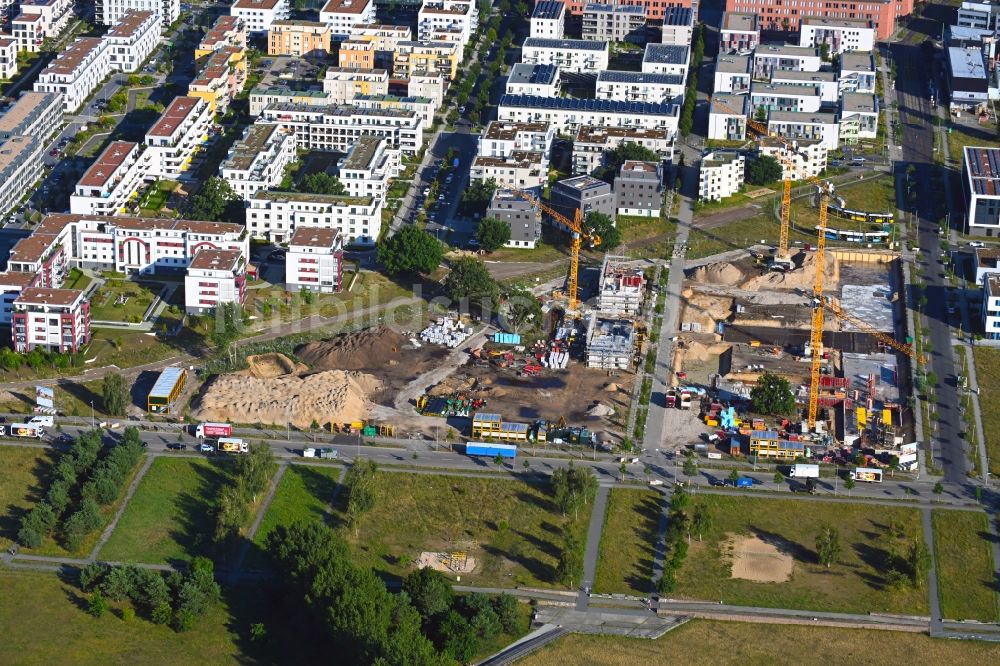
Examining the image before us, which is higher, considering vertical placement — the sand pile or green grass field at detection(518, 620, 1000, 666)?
the sand pile

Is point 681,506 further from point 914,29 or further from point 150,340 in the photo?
point 914,29

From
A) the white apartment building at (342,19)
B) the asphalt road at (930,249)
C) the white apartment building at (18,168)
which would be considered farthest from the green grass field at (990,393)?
the white apartment building at (342,19)

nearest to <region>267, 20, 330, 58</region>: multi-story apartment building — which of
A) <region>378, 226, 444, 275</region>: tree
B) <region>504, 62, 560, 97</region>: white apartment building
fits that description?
<region>504, 62, 560, 97</region>: white apartment building

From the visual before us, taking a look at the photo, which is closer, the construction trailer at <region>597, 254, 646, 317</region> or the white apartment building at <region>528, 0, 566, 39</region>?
the construction trailer at <region>597, 254, 646, 317</region>

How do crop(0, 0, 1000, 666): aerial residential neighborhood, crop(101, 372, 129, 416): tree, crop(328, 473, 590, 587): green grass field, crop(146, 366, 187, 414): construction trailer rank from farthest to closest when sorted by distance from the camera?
1. crop(146, 366, 187, 414): construction trailer
2. crop(101, 372, 129, 416): tree
3. crop(328, 473, 590, 587): green grass field
4. crop(0, 0, 1000, 666): aerial residential neighborhood

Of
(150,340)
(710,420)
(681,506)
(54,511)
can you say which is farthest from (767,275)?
(54,511)

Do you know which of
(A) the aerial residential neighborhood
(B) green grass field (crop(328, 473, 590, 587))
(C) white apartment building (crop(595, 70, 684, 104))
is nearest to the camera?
(A) the aerial residential neighborhood

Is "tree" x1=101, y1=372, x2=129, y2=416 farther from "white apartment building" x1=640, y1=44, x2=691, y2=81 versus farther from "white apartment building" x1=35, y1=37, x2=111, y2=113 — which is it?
"white apartment building" x1=640, y1=44, x2=691, y2=81

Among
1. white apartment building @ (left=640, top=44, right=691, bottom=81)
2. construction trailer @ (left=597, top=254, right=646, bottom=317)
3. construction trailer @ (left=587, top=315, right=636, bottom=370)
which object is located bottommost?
construction trailer @ (left=587, top=315, right=636, bottom=370)
